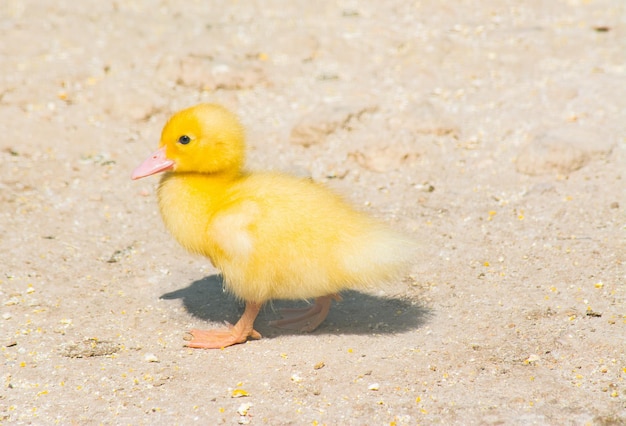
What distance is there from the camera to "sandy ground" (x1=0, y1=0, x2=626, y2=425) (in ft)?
13.3

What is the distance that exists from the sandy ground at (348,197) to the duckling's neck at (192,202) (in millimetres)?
631

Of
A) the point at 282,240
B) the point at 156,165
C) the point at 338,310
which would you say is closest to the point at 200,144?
the point at 156,165

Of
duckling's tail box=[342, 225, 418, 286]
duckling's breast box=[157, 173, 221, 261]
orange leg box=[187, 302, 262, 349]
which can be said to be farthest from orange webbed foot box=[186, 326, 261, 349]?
duckling's tail box=[342, 225, 418, 286]

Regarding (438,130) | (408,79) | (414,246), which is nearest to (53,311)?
(414,246)

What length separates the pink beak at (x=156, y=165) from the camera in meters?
4.57

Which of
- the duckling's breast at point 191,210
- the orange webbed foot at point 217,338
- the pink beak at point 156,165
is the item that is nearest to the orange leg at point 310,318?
the orange webbed foot at point 217,338

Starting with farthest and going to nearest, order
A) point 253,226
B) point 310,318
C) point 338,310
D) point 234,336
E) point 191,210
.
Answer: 1. point 338,310
2. point 310,318
3. point 234,336
4. point 191,210
5. point 253,226

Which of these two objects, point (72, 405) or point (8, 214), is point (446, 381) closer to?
point (72, 405)

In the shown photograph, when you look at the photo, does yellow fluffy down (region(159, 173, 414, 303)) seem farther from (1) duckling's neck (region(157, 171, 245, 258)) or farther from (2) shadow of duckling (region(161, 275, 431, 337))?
(2) shadow of duckling (region(161, 275, 431, 337))

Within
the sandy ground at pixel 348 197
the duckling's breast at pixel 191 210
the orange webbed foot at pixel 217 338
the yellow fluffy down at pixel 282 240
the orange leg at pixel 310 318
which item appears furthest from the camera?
the orange leg at pixel 310 318

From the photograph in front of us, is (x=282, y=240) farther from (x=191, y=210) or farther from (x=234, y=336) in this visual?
(x=234, y=336)

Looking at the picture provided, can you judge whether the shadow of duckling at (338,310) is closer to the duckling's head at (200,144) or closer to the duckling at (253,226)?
the duckling at (253,226)

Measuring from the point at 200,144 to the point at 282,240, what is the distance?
72 cm

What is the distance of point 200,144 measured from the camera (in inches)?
177
